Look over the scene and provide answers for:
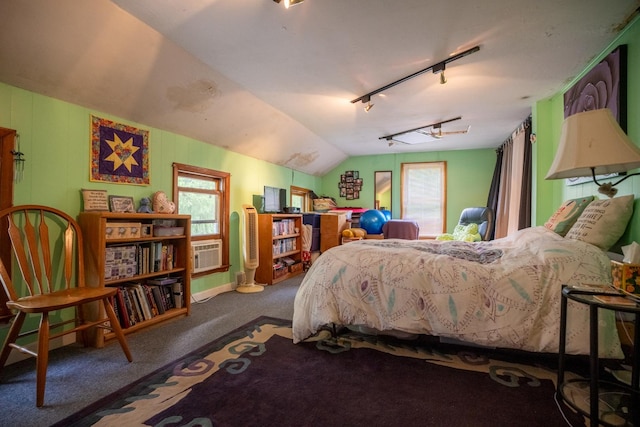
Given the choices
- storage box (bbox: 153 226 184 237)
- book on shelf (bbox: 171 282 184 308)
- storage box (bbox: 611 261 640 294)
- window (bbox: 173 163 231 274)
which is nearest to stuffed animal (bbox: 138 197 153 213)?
storage box (bbox: 153 226 184 237)

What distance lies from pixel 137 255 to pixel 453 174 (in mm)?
5509

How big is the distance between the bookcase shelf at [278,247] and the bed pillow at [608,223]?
132 inches

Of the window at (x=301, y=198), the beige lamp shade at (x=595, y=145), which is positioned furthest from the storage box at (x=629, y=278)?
the window at (x=301, y=198)

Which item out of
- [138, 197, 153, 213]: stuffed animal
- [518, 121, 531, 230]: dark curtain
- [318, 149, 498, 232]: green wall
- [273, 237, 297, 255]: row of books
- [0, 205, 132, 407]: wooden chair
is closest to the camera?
[0, 205, 132, 407]: wooden chair

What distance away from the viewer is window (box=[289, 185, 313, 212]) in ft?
18.4

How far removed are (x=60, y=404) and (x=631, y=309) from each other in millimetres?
2657

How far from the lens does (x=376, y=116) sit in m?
3.81

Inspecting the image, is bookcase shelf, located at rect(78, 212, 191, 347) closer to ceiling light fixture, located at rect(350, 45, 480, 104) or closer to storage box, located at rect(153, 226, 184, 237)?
storage box, located at rect(153, 226, 184, 237)

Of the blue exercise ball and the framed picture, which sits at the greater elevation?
the framed picture

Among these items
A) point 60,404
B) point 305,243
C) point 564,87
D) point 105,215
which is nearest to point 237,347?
point 60,404

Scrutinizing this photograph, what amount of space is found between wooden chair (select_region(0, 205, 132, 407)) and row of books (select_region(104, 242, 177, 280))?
20 centimetres

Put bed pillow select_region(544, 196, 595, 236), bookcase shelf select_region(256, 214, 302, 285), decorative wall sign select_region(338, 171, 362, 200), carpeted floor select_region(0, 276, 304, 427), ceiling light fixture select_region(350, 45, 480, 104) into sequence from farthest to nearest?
decorative wall sign select_region(338, 171, 362, 200)
bookcase shelf select_region(256, 214, 302, 285)
ceiling light fixture select_region(350, 45, 480, 104)
bed pillow select_region(544, 196, 595, 236)
carpeted floor select_region(0, 276, 304, 427)

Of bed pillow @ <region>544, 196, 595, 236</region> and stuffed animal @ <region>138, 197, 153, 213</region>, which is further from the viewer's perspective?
stuffed animal @ <region>138, 197, 153, 213</region>

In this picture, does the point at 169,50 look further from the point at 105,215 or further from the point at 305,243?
the point at 305,243
